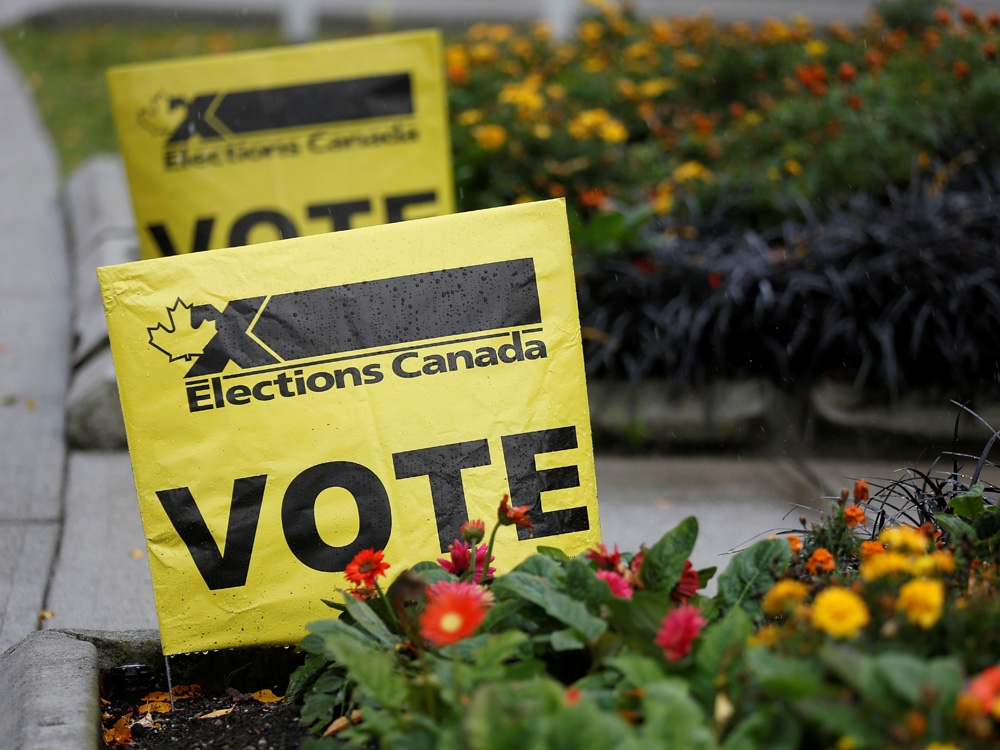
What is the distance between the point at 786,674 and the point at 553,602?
0.48m

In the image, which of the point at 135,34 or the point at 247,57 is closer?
the point at 247,57

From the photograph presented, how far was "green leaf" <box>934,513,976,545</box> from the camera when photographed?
1.89m

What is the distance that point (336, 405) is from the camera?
2.19m

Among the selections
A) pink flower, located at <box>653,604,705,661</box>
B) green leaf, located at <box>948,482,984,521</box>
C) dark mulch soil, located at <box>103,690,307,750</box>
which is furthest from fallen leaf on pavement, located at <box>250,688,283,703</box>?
green leaf, located at <box>948,482,984,521</box>

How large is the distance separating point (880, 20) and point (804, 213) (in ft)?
12.1

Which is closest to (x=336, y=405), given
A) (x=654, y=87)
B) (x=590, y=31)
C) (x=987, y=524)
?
(x=987, y=524)

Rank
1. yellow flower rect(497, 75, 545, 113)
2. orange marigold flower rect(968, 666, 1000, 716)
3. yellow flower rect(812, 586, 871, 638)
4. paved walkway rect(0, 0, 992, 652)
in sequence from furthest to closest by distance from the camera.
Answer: yellow flower rect(497, 75, 545, 113)
paved walkway rect(0, 0, 992, 652)
yellow flower rect(812, 586, 871, 638)
orange marigold flower rect(968, 666, 1000, 716)

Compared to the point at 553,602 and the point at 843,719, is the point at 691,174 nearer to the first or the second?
the point at 553,602

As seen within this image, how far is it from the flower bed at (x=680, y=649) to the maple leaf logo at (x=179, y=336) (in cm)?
65

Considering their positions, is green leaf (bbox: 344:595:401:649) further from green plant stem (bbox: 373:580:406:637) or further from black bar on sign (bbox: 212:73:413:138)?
black bar on sign (bbox: 212:73:413:138)

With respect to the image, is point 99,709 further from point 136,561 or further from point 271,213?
point 271,213

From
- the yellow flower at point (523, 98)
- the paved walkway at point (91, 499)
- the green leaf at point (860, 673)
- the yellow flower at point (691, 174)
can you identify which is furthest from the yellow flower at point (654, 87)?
the green leaf at point (860, 673)

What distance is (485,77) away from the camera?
6.66 m

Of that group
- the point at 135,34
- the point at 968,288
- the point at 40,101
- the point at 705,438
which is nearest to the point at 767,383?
the point at 705,438
